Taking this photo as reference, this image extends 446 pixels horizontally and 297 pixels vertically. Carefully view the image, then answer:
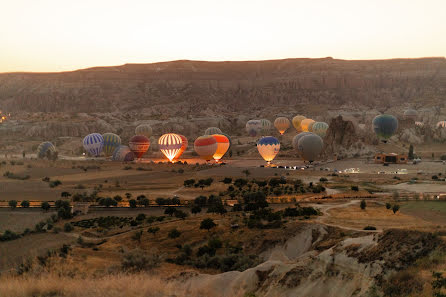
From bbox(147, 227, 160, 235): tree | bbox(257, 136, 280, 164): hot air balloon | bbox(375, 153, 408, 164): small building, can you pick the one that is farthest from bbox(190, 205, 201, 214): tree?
bbox(375, 153, 408, 164): small building

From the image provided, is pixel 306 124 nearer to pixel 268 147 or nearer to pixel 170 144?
pixel 268 147

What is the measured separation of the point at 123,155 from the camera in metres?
74.0

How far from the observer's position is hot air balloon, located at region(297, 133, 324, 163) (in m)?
67.8

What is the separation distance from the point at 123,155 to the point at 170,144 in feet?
25.3

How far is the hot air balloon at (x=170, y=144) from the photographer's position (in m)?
73.2

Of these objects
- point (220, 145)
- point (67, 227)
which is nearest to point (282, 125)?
point (220, 145)

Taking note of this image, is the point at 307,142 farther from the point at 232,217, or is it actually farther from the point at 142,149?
the point at 232,217

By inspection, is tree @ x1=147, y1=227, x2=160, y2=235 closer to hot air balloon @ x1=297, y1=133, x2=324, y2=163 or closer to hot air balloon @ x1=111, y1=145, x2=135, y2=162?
hot air balloon @ x1=297, y1=133, x2=324, y2=163

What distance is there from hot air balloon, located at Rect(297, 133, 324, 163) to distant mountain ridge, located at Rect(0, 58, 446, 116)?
84.8 metres

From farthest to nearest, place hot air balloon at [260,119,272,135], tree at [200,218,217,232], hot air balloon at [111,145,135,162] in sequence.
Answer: hot air balloon at [260,119,272,135], hot air balloon at [111,145,135,162], tree at [200,218,217,232]

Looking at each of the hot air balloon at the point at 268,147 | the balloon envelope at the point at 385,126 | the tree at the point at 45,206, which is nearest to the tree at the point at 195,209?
the tree at the point at 45,206

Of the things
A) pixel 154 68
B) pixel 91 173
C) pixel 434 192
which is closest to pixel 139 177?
pixel 91 173

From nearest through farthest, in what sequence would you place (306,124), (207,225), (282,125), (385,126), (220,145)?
(207,225) < (220,145) < (385,126) < (306,124) < (282,125)

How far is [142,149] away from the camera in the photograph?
76.4m
